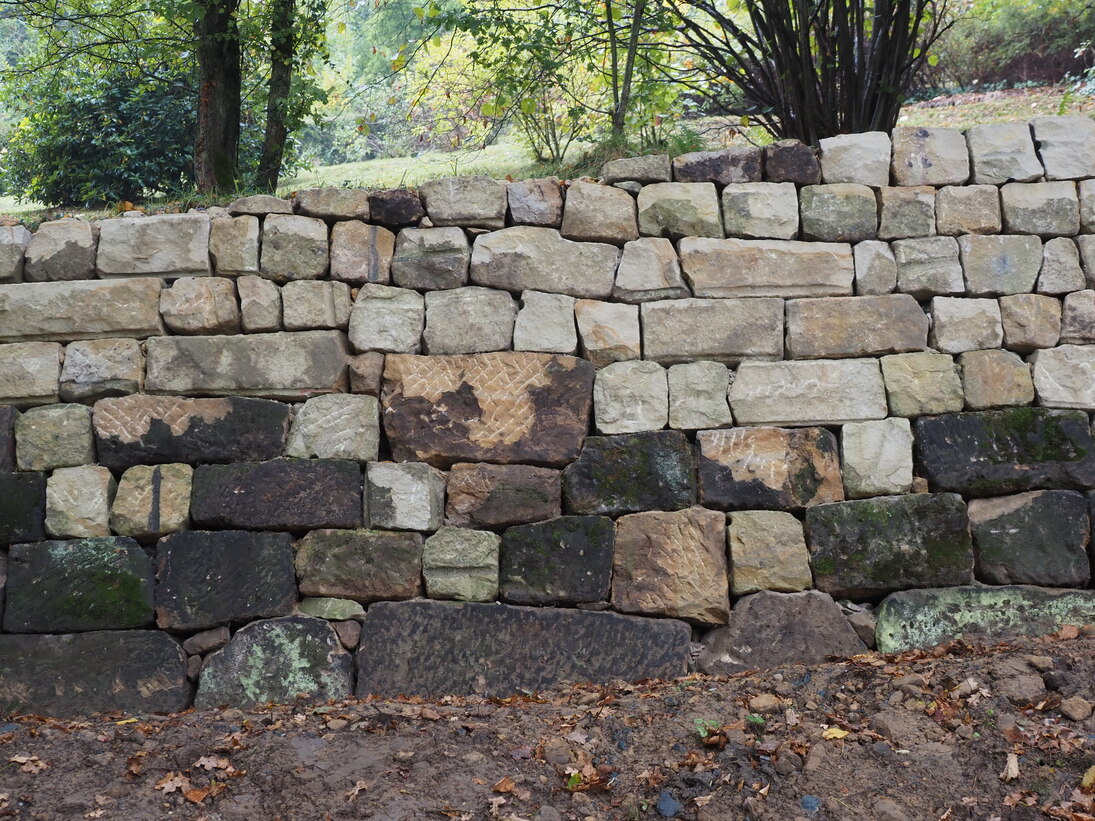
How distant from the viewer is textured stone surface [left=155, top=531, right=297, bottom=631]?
4172 millimetres

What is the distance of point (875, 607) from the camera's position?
430 centimetres

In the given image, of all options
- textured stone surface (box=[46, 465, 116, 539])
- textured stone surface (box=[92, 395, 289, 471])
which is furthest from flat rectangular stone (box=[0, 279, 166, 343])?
textured stone surface (box=[46, 465, 116, 539])

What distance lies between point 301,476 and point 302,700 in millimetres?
1013

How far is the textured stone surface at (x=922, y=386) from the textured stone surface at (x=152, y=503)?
3377 millimetres

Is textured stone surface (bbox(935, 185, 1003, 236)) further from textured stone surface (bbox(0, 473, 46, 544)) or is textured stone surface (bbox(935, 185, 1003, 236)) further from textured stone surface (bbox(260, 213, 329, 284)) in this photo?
textured stone surface (bbox(0, 473, 46, 544))

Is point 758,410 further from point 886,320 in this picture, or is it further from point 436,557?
point 436,557

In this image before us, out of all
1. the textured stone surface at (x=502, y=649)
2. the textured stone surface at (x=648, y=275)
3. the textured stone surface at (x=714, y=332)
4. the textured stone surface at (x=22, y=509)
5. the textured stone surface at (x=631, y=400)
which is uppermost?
the textured stone surface at (x=648, y=275)

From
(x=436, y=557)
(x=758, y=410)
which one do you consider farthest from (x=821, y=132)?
(x=436, y=557)

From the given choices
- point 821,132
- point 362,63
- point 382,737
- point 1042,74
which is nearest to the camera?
point 382,737

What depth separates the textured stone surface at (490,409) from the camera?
14.1 ft

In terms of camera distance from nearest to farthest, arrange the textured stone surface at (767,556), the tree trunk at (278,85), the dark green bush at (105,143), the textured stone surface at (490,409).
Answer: the textured stone surface at (767,556)
the textured stone surface at (490,409)
the tree trunk at (278,85)
the dark green bush at (105,143)

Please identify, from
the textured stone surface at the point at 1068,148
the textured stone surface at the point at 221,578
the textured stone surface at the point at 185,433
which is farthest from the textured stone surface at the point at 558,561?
the textured stone surface at the point at 1068,148

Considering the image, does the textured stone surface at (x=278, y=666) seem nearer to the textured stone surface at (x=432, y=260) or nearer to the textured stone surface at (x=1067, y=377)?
the textured stone surface at (x=432, y=260)

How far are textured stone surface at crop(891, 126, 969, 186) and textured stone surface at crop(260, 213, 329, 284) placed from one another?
9.70 feet
